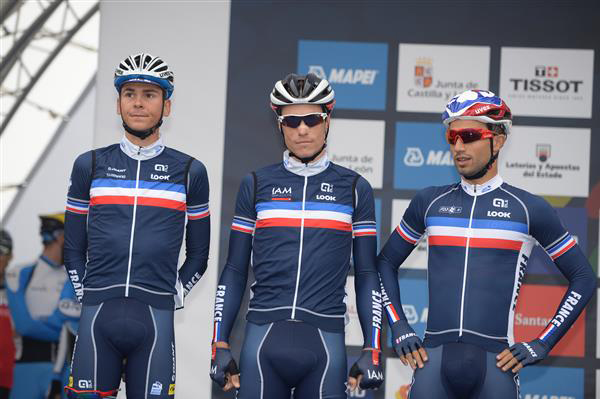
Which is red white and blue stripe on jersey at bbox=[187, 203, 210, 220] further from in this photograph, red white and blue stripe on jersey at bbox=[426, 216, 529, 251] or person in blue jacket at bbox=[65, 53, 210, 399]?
red white and blue stripe on jersey at bbox=[426, 216, 529, 251]

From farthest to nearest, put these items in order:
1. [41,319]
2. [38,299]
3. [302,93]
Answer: [38,299], [41,319], [302,93]

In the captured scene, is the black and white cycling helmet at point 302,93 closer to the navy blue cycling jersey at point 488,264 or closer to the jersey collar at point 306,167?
the jersey collar at point 306,167

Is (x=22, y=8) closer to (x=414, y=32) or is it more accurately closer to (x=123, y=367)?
(x=414, y=32)

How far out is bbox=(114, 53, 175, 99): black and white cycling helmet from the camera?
13.1ft

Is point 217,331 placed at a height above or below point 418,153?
below

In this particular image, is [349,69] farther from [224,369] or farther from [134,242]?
[224,369]

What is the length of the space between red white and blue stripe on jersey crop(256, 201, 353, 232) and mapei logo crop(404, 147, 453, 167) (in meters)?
2.37

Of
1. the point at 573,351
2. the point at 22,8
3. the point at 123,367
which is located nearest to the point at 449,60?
the point at 573,351

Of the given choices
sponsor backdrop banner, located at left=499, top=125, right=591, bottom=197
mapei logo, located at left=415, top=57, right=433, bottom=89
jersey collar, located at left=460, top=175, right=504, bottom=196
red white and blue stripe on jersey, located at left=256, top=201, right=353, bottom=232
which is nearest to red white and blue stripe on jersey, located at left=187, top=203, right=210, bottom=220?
red white and blue stripe on jersey, located at left=256, top=201, right=353, bottom=232

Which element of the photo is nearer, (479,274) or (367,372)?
(367,372)

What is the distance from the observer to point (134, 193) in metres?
3.95

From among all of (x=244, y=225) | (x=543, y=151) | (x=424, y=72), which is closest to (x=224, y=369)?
(x=244, y=225)

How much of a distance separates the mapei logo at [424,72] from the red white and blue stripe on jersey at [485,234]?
2465 millimetres

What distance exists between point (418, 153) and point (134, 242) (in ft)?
9.19
